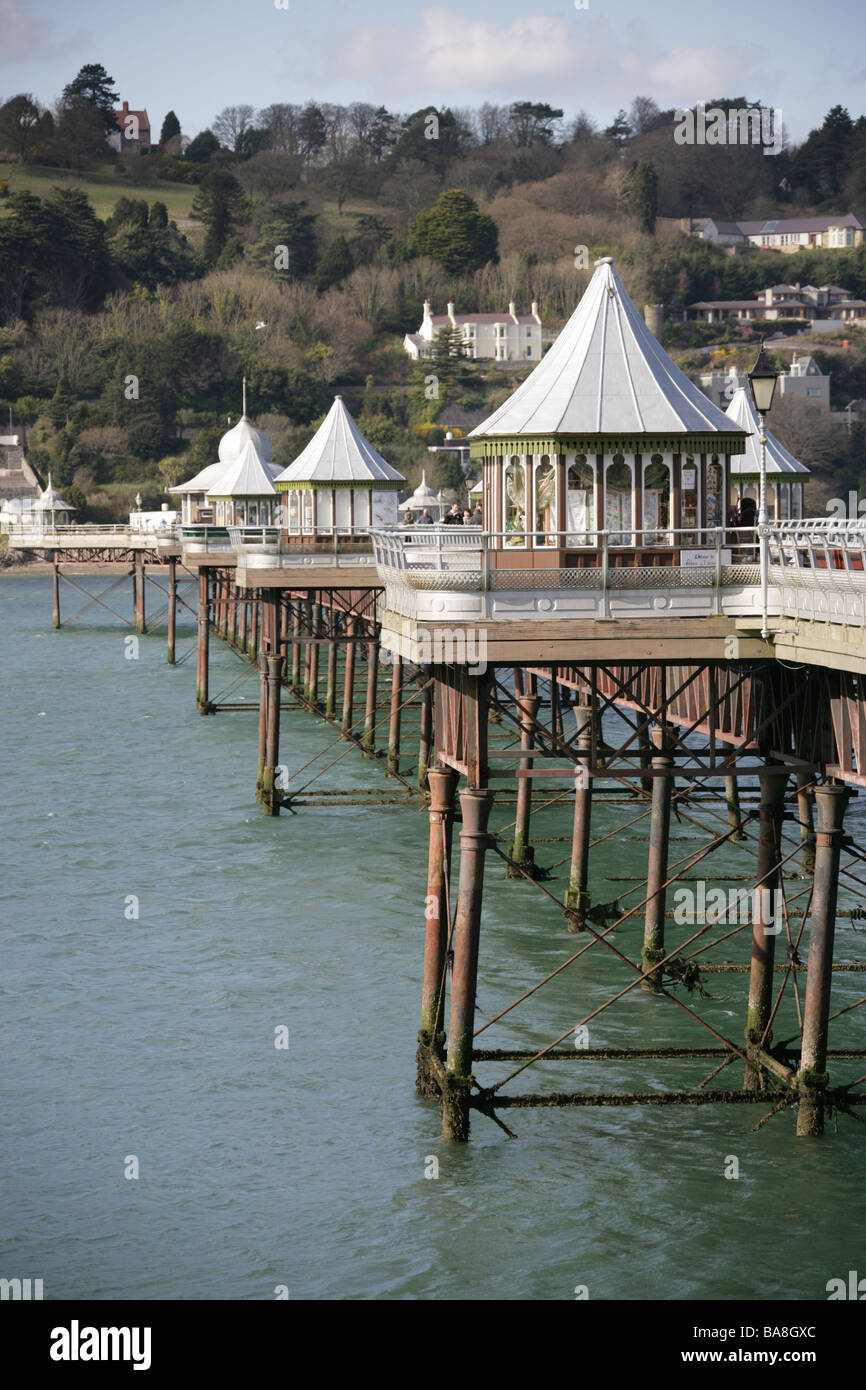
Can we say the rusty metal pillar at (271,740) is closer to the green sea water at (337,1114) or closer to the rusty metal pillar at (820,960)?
the green sea water at (337,1114)

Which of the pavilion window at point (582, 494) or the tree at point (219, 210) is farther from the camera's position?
the tree at point (219, 210)

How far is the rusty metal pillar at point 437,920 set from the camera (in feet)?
65.3

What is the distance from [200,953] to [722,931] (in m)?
7.94

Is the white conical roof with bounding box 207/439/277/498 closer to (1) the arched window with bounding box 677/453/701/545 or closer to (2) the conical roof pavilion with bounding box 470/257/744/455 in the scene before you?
(2) the conical roof pavilion with bounding box 470/257/744/455

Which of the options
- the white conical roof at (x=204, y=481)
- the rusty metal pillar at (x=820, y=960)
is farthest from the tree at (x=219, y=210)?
the rusty metal pillar at (x=820, y=960)

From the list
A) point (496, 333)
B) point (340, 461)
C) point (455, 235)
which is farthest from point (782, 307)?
point (340, 461)

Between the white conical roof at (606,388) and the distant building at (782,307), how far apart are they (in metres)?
167

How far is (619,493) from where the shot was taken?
21.5 metres

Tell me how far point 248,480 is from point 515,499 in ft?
157

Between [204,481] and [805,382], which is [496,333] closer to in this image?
[805,382]

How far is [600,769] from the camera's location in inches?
748

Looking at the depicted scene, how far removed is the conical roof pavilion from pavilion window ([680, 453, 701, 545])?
26 cm
